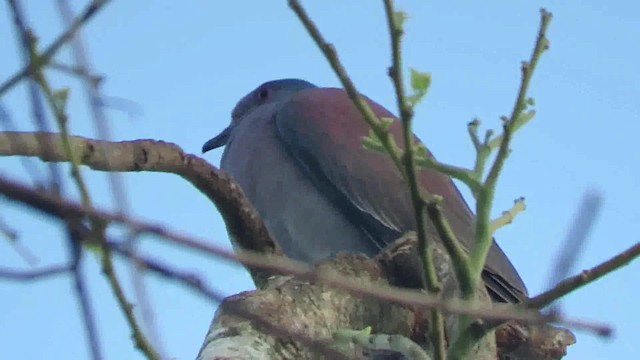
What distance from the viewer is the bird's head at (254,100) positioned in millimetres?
6613

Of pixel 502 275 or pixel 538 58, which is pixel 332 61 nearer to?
pixel 538 58

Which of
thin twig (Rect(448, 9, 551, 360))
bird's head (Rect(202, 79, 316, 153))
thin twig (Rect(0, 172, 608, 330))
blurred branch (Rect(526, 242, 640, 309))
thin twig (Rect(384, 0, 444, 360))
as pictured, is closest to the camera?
thin twig (Rect(0, 172, 608, 330))

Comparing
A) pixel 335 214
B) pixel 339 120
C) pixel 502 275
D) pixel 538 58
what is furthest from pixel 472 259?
pixel 339 120

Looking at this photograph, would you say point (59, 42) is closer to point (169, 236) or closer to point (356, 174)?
point (169, 236)

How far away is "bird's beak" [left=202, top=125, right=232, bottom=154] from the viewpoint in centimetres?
666

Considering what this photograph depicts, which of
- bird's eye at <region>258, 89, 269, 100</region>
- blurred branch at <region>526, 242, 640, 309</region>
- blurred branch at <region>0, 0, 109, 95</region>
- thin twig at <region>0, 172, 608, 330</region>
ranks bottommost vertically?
blurred branch at <region>526, 242, 640, 309</region>

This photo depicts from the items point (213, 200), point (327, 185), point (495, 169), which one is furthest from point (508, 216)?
point (327, 185)

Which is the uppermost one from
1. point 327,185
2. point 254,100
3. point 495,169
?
point 254,100

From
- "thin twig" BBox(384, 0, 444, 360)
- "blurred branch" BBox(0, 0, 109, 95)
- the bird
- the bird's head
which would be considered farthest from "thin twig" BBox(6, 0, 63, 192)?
the bird's head

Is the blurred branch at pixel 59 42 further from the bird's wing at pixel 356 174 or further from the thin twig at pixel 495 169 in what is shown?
the bird's wing at pixel 356 174

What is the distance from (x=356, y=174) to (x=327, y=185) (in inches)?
6.1

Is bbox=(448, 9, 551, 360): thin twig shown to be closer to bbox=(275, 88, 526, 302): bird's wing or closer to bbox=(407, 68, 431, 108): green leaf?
bbox=(407, 68, 431, 108): green leaf

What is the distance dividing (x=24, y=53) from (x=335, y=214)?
12.6 feet

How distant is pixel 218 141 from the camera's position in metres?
6.72
